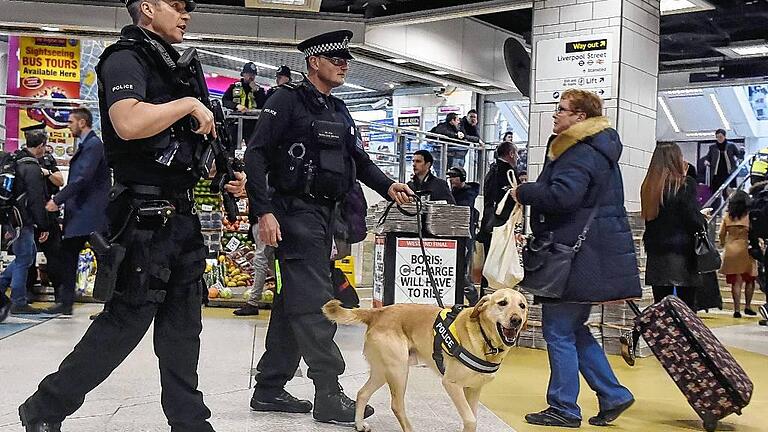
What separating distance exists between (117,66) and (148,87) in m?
0.13

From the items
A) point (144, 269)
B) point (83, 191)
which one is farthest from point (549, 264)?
point (83, 191)

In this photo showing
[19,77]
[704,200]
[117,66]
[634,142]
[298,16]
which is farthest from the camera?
[704,200]

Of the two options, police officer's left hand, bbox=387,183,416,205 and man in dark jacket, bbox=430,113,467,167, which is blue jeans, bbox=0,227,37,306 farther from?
man in dark jacket, bbox=430,113,467,167

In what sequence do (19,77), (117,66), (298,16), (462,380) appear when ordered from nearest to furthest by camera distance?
1. (117,66)
2. (462,380)
3. (298,16)
4. (19,77)

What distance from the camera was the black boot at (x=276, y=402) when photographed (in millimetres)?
3955

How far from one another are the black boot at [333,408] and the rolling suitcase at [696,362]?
5.16ft

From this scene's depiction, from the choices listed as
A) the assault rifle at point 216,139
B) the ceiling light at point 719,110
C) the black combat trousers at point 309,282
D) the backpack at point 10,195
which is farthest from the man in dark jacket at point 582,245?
the ceiling light at point 719,110

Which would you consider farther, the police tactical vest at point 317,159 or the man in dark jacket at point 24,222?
the man in dark jacket at point 24,222

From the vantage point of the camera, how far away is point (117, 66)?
2648 millimetres

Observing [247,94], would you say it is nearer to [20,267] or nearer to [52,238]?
[52,238]

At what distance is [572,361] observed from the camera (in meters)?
4.04

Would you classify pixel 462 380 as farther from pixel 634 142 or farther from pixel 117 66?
pixel 634 142

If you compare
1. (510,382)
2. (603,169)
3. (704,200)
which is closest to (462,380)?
(603,169)

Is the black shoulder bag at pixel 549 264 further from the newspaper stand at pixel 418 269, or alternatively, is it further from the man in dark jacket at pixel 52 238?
the man in dark jacket at pixel 52 238
